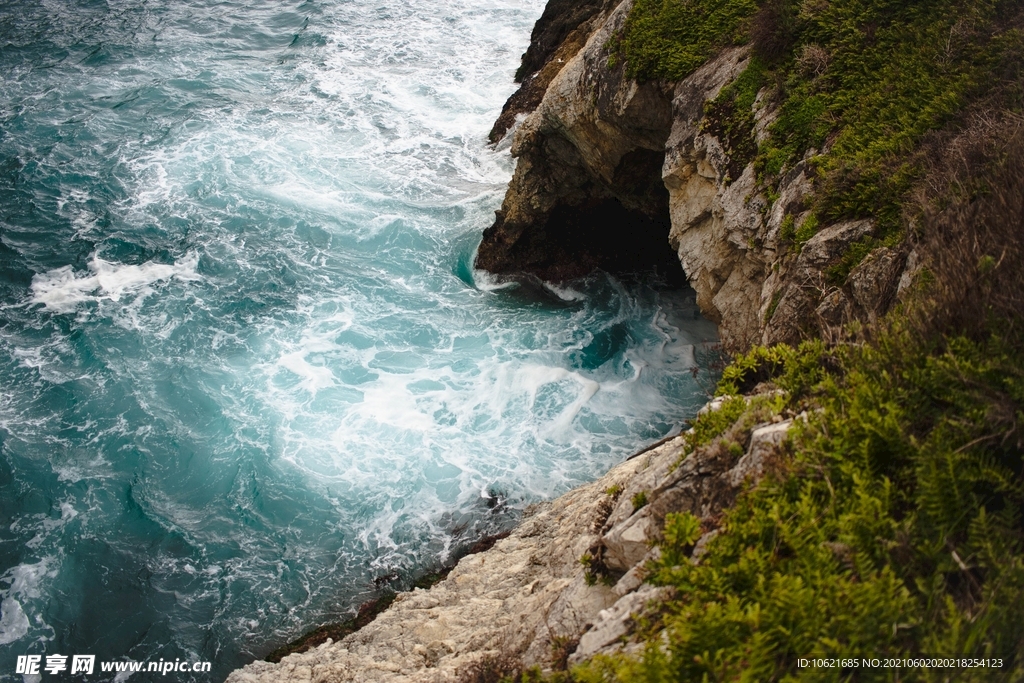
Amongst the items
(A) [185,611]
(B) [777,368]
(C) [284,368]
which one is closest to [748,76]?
(B) [777,368]

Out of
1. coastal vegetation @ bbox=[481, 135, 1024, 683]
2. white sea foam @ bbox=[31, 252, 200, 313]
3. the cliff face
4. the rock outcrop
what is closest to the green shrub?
coastal vegetation @ bbox=[481, 135, 1024, 683]

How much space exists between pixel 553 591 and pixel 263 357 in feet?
36.2

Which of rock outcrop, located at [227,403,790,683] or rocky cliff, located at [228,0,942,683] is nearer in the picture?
rock outcrop, located at [227,403,790,683]

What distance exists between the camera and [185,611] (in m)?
11.6

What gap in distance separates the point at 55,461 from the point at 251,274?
22.1 feet

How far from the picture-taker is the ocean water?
12.2 metres

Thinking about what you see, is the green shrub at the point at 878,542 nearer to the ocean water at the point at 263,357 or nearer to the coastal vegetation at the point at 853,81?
the coastal vegetation at the point at 853,81

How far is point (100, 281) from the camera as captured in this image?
18047 mm

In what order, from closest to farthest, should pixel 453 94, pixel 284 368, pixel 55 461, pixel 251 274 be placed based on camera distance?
pixel 55 461, pixel 284 368, pixel 251 274, pixel 453 94

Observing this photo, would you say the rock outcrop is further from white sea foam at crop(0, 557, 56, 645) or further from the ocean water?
white sea foam at crop(0, 557, 56, 645)

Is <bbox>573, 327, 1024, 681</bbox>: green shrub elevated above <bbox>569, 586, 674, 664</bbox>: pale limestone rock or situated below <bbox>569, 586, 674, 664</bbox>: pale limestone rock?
above

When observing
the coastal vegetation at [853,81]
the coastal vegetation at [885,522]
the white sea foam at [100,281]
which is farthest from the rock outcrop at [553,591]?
the white sea foam at [100,281]

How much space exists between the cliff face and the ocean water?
4.78 feet

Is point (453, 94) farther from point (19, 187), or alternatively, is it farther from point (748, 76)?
point (748, 76)
